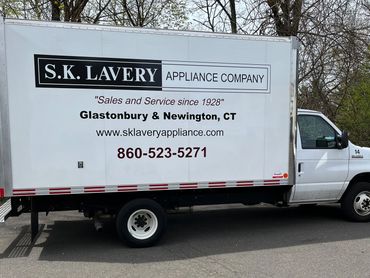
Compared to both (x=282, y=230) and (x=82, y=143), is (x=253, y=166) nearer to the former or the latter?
(x=282, y=230)

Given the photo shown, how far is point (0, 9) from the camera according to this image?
15.5 m

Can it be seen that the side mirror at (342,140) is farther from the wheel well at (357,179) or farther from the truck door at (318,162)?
the wheel well at (357,179)

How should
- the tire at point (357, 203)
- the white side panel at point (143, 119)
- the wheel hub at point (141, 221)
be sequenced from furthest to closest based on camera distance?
the tire at point (357, 203) < the wheel hub at point (141, 221) < the white side panel at point (143, 119)

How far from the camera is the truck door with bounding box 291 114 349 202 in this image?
6.98 m

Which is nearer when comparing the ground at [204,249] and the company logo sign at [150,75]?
the ground at [204,249]

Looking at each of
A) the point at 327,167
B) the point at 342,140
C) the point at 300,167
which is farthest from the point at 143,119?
the point at 342,140

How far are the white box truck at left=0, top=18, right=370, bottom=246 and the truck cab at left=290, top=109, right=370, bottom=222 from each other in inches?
1.7

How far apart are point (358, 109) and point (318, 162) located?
8602 millimetres

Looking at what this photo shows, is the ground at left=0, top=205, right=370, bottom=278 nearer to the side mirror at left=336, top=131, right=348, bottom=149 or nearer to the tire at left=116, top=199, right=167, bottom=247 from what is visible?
the tire at left=116, top=199, right=167, bottom=247

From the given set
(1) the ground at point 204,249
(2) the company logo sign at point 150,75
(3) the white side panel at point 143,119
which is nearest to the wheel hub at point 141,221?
(1) the ground at point 204,249

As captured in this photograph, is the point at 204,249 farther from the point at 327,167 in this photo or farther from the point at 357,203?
the point at 357,203

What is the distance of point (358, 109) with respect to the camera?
48.2ft

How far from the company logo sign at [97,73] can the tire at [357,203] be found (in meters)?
3.97

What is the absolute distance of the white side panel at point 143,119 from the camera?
18.2ft
